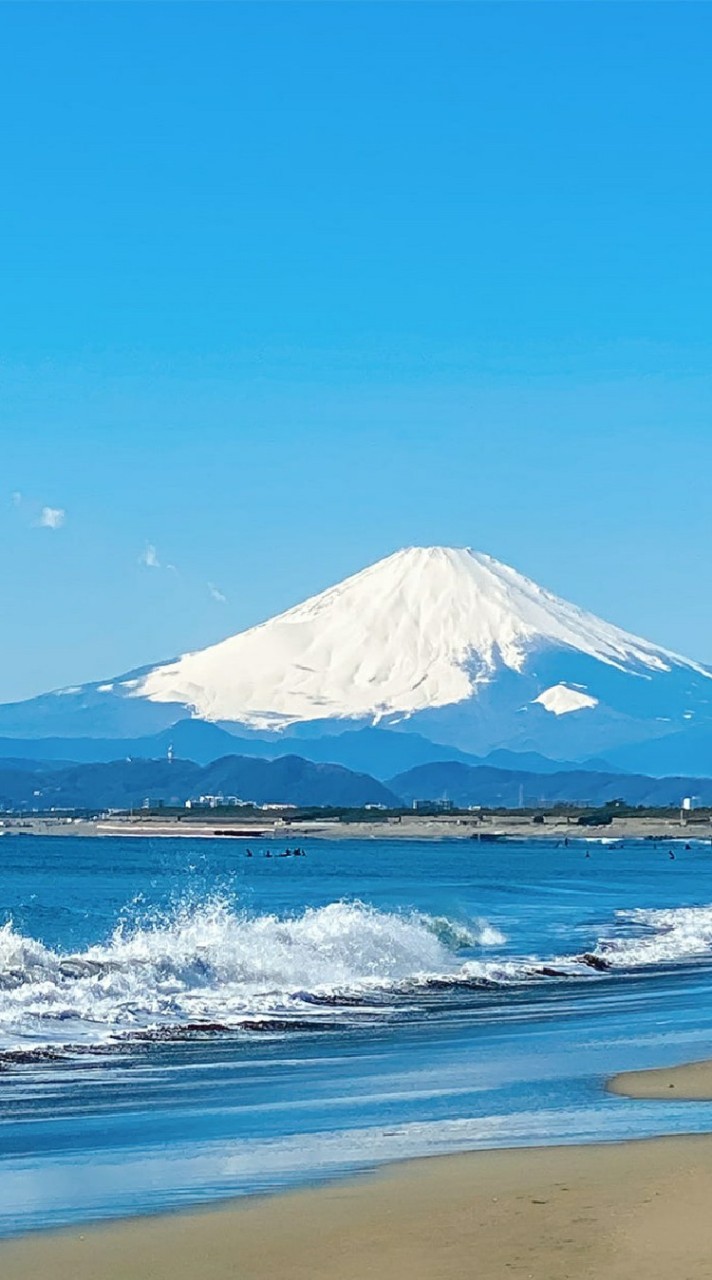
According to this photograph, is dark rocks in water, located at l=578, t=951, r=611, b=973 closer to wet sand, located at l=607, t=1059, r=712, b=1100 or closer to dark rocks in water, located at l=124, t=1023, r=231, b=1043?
dark rocks in water, located at l=124, t=1023, r=231, b=1043

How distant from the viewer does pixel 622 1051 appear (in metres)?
20.2

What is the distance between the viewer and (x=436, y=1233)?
10766 millimetres

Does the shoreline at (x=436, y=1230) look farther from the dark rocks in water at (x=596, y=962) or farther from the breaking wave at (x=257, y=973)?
the dark rocks in water at (x=596, y=962)

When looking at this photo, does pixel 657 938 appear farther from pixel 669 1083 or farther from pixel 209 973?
pixel 669 1083

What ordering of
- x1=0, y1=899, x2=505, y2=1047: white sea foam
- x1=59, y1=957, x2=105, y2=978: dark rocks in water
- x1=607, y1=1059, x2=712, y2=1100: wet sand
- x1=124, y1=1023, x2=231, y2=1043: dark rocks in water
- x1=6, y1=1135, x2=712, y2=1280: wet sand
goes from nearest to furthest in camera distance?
x1=6, y1=1135, x2=712, y2=1280: wet sand < x1=607, y1=1059, x2=712, y2=1100: wet sand < x1=124, y1=1023, x2=231, y2=1043: dark rocks in water < x1=0, y1=899, x2=505, y2=1047: white sea foam < x1=59, y1=957, x2=105, y2=978: dark rocks in water

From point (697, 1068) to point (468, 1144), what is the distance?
209 inches

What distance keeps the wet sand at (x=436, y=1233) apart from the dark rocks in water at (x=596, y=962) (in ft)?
72.0

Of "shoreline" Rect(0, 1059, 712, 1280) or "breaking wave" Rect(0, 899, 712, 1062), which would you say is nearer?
"shoreline" Rect(0, 1059, 712, 1280)

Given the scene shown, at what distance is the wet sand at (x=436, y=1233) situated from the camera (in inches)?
389

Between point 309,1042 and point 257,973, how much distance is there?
8.21 metres

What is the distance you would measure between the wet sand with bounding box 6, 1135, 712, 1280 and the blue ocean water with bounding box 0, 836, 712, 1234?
0.64m

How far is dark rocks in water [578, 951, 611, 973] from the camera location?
3459cm

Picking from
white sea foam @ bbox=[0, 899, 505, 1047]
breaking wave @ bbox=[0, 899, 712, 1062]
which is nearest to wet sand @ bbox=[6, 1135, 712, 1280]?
breaking wave @ bbox=[0, 899, 712, 1062]

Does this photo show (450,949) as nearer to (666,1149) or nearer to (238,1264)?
(666,1149)
